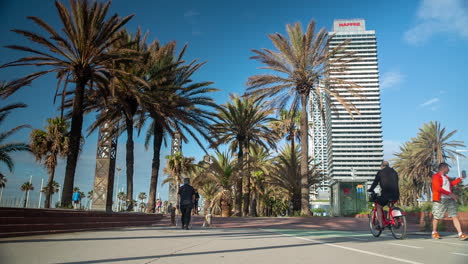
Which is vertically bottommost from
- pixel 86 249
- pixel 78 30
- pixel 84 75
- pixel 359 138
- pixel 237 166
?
pixel 86 249

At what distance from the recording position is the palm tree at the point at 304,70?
Answer: 67.8 feet

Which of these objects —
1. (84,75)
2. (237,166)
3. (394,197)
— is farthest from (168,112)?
(394,197)

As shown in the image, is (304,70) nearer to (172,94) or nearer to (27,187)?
(172,94)

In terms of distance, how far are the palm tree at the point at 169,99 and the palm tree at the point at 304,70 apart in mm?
3818

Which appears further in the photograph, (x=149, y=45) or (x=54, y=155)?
(x=54, y=155)

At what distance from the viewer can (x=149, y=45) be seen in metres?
20.4

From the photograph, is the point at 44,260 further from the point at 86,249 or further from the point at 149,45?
the point at 149,45

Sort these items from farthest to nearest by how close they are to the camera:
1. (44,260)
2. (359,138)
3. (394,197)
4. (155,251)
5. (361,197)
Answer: (359,138) < (361,197) < (394,197) < (155,251) < (44,260)

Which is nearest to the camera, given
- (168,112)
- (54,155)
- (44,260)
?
(44,260)

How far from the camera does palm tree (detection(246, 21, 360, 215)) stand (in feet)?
67.8

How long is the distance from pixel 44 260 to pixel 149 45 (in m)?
17.9

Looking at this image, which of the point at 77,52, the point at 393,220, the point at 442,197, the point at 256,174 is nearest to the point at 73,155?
the point at 77,52

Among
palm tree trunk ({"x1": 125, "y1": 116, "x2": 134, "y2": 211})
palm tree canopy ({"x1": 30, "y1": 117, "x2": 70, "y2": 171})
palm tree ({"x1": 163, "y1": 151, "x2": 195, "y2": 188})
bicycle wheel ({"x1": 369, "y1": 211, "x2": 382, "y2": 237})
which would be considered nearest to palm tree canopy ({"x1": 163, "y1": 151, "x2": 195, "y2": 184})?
palm tree ({"x1": 163, "y1": 151, "x2": 195, "y2": 188})

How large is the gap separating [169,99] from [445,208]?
49.3 feet
